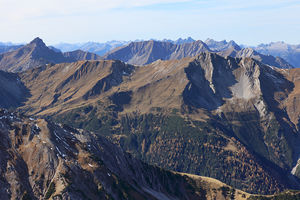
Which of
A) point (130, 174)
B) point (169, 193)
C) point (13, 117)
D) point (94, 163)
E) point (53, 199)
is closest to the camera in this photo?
point (53, 199)

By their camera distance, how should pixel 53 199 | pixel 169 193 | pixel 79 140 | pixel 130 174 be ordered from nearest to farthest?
pixel 53 199
pixel 79 140
pixel 130 174
pixel 169 193

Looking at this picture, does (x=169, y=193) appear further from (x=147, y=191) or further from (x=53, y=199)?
(x=53, y=199)

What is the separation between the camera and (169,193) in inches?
7653

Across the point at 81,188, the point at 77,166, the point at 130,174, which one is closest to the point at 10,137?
the point at 77,166

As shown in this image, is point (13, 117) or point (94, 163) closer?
point (94, 163)

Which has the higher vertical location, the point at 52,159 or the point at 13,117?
the point at 13,117

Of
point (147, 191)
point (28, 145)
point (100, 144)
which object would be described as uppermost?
point (28, 145)

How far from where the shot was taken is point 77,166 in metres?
131

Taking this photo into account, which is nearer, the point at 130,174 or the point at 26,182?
the point at 26,182

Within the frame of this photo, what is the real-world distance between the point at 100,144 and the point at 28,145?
169ft

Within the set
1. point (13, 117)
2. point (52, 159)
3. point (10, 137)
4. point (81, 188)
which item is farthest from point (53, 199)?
point (13, 117)

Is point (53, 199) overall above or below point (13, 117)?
below

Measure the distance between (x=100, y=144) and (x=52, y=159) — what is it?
4991 cm

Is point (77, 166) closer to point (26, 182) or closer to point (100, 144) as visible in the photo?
point (26, 182)
